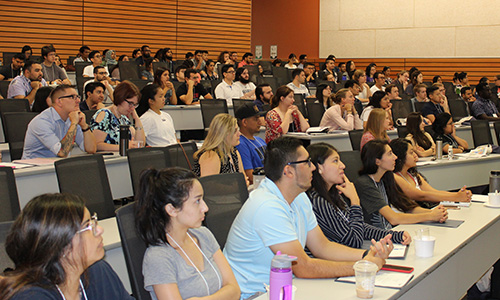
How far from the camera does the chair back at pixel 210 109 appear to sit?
23.6ft

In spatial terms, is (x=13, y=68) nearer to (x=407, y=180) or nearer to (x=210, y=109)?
(x=210, y=109)

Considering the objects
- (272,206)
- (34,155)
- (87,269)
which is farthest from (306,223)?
(34,155)

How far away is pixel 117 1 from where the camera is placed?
13.5m

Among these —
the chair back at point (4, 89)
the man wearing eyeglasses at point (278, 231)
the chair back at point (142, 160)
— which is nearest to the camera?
the man wearing eyeglasses at point (278, 231)

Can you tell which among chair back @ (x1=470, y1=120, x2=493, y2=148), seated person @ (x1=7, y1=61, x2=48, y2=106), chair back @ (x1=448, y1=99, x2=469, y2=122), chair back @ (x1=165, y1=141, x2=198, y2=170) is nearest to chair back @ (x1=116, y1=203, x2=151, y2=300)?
chair back @ (x1=165, y1=141, x2=198, y2=170)

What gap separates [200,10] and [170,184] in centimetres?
1359

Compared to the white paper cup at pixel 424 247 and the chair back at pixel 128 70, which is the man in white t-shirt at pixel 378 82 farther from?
the white paper cup at pixel 424 247

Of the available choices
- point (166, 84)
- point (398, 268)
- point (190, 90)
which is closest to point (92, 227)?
point (398, 268)

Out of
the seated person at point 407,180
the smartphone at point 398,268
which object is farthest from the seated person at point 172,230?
the seated person at point 407,180

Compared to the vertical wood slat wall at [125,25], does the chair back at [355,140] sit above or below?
below

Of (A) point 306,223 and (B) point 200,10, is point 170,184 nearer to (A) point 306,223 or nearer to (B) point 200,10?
(A) point 306,223

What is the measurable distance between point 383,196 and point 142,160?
168cm

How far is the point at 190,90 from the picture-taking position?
8.95m

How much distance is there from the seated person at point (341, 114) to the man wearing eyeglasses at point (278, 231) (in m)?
4.80
